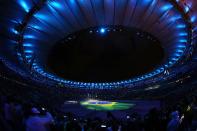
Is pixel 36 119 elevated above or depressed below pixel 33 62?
below

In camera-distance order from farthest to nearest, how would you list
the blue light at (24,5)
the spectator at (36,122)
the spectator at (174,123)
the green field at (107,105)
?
the green field at (107,105) → the spectator at (174,123) → the spectator at (36,122) → the blue light at (24,5)

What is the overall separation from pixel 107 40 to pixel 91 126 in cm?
545

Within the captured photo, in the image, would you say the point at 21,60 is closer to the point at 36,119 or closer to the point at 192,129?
the point at 36,119

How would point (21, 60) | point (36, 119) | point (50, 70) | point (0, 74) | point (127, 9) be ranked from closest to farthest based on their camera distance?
1. point (127, 9)
2. point (36, 119)
3. point (21, 60)
4. point (50, 70)
5. point (0, 74)

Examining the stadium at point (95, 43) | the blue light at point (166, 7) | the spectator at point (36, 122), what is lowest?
the spectator at point (36, 122)

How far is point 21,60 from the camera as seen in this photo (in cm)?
945

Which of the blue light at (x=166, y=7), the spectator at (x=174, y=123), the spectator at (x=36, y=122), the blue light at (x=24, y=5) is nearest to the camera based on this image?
the blue light at (x=24, y=5)

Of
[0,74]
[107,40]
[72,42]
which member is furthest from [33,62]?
[0,74]

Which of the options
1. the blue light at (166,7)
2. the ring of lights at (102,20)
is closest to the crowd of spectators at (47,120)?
the ring of lights at (102,20)

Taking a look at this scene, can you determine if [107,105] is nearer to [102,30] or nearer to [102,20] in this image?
[102,30]

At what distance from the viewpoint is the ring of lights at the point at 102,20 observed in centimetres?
644

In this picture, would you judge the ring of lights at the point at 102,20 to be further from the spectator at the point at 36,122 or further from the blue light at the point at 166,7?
the spectator at the point at 36,122

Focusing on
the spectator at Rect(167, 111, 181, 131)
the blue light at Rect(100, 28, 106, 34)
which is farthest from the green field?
the blue light at Rect(100, 28, 106, 34)

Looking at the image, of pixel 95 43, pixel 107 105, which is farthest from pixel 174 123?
pixel 107 105
